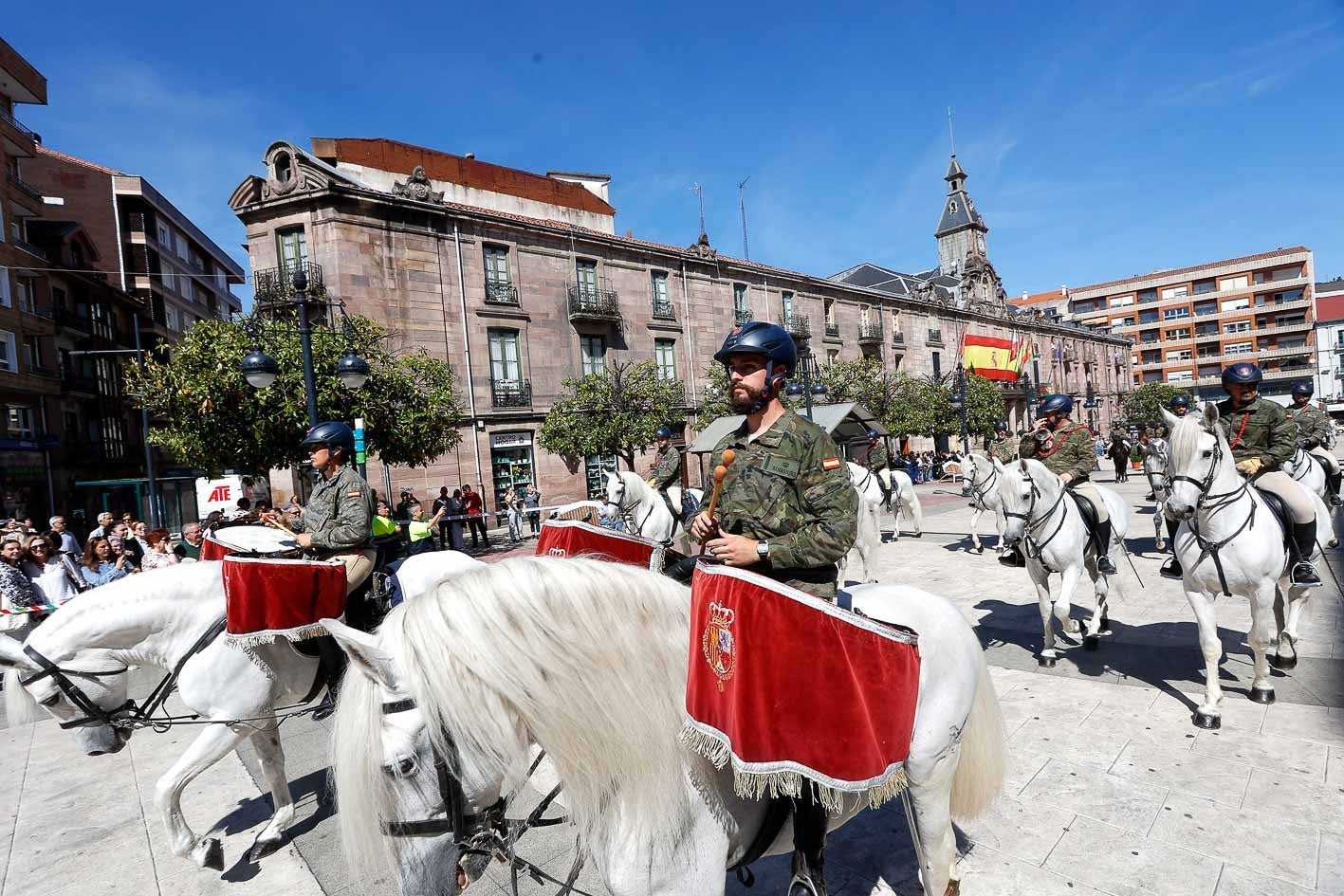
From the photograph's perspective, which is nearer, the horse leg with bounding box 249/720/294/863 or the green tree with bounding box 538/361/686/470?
the horse leg with bounding box 249/720/294/863

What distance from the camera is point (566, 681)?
1823 mm

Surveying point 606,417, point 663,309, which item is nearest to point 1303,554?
point 606,417

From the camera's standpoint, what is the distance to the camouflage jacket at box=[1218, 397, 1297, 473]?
5309mm

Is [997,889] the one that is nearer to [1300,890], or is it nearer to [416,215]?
[1300,890]

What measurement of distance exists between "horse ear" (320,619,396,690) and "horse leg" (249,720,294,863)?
122 inches

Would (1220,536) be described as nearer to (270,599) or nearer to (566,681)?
(566,681)

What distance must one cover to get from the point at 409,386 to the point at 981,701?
14.9m

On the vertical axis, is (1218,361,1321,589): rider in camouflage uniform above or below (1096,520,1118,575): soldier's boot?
above

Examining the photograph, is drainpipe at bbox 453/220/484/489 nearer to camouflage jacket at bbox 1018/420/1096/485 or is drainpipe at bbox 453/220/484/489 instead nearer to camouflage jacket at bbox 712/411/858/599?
camouflage jacket at bbox 1018/420/1096/485

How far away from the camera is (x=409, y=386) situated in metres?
15.3

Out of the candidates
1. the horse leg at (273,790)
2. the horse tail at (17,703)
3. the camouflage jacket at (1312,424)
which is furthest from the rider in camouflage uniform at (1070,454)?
the horse tail at (17,703)

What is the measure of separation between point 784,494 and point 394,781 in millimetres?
1604

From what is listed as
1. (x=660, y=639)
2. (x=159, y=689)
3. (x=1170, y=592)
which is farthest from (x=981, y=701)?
(x=1170, y=592)

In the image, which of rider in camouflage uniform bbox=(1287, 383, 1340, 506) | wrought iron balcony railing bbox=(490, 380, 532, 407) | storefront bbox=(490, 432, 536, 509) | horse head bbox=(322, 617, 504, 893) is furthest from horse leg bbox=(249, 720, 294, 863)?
wrought iron balcony railing bbox=(490, 380, 532, 407)
